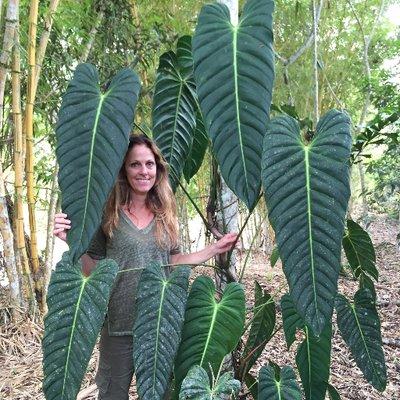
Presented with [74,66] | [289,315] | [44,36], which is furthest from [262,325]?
[74,66]

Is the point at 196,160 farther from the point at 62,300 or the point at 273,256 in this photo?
the point at 62,300

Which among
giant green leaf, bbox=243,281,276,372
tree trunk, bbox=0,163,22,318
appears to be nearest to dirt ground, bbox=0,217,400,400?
tree trunk, bbox=0,163,22,318

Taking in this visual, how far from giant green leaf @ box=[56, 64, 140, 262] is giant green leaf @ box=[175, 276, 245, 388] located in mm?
307

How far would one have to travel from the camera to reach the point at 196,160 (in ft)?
5.09

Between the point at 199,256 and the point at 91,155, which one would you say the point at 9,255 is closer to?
the point at 199,256

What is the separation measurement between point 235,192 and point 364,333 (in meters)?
0.60

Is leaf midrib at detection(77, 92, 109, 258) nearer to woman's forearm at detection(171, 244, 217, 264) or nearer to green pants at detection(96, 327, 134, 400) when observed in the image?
woman's forearm at detection(171, 244, 217, 264)

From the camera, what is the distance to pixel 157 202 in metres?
1.41

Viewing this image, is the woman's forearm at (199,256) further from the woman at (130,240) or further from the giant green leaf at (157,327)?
the giant green leaf at (157,327)

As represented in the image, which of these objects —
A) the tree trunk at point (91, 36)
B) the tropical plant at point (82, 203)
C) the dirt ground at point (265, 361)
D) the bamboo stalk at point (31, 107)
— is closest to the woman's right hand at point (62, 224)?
the tropical plant at point (82, 203)

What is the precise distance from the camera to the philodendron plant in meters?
0.85

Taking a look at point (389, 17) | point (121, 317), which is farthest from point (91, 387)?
point (389, 17)

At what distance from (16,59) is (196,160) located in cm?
132

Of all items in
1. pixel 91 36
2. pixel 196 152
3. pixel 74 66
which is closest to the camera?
pixel 196 152
